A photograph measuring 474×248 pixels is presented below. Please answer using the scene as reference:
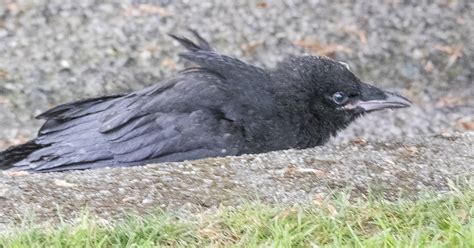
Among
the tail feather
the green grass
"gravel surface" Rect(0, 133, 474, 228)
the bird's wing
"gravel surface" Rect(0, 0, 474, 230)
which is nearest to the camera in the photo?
the green grass

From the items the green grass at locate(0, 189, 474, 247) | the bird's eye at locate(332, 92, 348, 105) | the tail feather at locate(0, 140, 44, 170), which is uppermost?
the bird's eye at locate(332, 92, 348, 105)

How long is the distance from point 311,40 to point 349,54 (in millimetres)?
456

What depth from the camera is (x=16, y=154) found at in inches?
267

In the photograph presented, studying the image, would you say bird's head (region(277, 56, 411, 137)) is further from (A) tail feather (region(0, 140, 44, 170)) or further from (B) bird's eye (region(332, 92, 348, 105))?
(A) tail feather (region(0, 140, 44, 170))

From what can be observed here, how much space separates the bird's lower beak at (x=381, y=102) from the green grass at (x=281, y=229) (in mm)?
2279

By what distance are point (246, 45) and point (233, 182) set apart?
5.26 metres

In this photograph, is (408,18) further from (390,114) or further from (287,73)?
(287,73)

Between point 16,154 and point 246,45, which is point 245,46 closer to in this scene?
point 246,45

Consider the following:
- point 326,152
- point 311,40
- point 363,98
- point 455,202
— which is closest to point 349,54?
point 311,40

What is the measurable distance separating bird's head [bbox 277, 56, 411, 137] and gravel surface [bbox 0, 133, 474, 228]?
3.97 ft

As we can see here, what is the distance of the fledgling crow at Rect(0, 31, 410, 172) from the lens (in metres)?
6.30

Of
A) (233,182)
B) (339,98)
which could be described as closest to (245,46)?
(339,98)

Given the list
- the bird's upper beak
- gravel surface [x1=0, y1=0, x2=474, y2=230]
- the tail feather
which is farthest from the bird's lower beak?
the tail feather

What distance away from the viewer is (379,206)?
4.52 m
